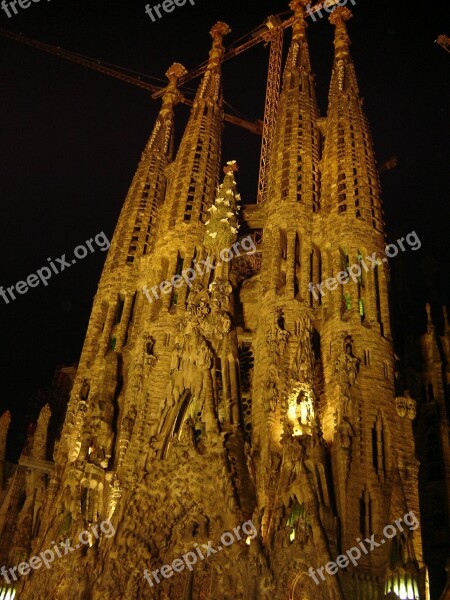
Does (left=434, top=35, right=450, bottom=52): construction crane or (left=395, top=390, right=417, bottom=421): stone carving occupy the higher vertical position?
(left=434, top=35, right=450, bottom=52): construction crane

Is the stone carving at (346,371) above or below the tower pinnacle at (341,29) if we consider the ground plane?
below

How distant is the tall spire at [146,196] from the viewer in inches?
1617

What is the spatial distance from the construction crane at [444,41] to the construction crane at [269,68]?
31.9 ft

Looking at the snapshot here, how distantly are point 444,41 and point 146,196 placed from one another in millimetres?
23689

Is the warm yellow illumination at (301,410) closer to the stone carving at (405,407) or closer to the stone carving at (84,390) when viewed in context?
the stone carving at (405,407)

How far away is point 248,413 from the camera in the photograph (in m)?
32.7

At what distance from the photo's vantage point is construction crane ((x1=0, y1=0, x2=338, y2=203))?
5250 centimetres


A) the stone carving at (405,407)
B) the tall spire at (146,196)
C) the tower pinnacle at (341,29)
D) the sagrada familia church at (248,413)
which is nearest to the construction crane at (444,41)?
the tower pinnacle at (341,29)

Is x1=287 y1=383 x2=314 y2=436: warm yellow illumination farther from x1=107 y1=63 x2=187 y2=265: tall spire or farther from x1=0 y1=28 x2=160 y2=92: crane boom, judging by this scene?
x1=0 y1=28 x2=160 y2=92: crane boom

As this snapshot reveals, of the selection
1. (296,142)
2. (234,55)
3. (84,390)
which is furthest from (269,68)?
(84,390)

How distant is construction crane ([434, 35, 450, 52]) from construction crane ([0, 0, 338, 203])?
972cm

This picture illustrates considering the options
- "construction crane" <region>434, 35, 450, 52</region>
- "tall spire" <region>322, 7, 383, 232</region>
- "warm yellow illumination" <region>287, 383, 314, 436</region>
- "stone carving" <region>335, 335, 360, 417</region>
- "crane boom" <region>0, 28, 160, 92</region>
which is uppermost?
"crane boom" <region>0, 28, 160, 92</region>

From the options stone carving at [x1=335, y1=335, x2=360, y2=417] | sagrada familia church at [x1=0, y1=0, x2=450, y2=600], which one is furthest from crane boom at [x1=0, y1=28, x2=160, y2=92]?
stone carving at [x1=335, y1=335, x2=360, y2=417]

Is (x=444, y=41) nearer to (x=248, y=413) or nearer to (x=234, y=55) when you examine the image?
(x=234, y=55)
